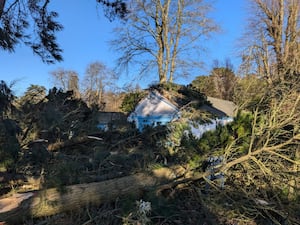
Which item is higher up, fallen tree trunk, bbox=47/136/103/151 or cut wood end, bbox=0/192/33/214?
fallen tree trunk, bbox=47/136/103/151

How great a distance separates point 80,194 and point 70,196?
13 cm

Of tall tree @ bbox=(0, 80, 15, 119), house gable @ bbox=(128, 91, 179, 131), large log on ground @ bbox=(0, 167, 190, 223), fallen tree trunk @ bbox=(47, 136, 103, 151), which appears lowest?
large log on ground @ bbox=(0, 167, 190, 223)

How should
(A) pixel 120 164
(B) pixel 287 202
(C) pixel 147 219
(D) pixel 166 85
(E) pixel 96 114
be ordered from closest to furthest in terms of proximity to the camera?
(C) pixel 147 219, (B) pixel 287 202, (A) pixel 120 164, (E) pixel 96 114, (D) pixel 166 85

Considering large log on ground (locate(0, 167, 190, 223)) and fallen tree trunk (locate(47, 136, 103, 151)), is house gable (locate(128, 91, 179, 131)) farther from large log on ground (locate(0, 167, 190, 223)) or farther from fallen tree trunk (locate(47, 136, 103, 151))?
large log on ground (locate(0, 167, 190, 223))

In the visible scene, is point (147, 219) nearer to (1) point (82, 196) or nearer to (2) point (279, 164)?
(1) point (82, 196)

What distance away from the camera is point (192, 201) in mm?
4715

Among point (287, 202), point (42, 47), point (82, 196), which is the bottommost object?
point (287, 202)

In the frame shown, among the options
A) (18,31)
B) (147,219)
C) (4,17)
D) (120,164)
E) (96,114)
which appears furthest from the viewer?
(96,114)

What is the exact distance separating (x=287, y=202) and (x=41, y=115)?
4209 mm

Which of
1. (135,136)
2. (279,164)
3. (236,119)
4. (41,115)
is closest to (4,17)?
(41,115)

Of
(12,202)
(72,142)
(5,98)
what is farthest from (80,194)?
(72,142)

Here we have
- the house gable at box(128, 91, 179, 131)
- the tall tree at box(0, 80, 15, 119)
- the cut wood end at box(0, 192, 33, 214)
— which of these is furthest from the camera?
the house gable at box(128, 91, 179, 131)

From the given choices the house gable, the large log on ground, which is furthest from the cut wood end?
the house gable

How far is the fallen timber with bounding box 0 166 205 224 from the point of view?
10.7 ft
